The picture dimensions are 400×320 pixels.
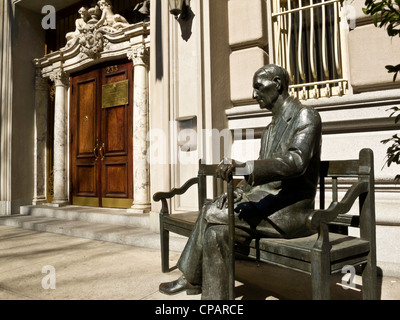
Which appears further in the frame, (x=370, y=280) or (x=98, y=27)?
(x=98, y=27)

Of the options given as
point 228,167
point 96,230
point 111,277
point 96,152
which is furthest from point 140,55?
point 228,167

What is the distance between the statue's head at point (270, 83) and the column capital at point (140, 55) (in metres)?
3.64

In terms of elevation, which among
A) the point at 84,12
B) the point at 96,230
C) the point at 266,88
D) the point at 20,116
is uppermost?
the point at 84,12

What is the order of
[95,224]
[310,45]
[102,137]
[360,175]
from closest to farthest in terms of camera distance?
[360,175] → [310,45] → [95,224] → [102,137]

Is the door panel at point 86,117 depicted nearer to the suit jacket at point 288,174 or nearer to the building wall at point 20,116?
the building wall at point 20,116

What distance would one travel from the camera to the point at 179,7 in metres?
3.86

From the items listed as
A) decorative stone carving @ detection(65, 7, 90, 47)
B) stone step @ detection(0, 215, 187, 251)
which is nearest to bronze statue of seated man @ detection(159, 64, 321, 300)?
stone step @ detection(0, 215, 187, 251)

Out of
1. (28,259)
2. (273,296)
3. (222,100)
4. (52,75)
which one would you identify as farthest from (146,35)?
(273,296)

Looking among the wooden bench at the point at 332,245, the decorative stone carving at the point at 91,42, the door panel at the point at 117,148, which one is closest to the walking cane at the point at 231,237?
the wooden bench at the point at 332,245

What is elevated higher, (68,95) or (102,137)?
(68,95)

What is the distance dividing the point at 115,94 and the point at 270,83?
4.30 meters

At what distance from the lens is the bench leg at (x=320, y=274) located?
151cm

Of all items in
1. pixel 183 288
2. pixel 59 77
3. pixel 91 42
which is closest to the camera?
pixel 183 288

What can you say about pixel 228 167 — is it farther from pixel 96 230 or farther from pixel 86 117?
pixel 86 117
